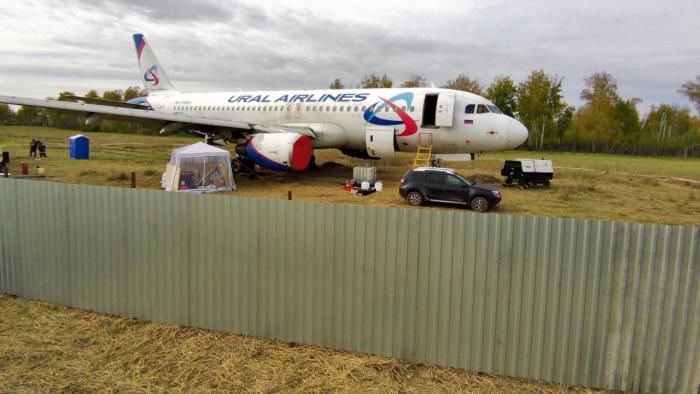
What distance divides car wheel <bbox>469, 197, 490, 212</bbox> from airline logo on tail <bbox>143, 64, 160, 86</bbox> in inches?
987

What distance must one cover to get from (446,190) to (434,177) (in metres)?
0.63

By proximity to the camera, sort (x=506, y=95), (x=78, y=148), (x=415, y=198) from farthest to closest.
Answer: (x=506, y=95) → (x=78, y=148) → (x=415, y=198)

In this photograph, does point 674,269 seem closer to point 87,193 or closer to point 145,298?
point 145,298

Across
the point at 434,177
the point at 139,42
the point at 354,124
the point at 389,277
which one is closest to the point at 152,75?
the point at 139,42

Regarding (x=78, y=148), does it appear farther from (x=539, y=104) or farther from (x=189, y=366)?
(x=539, y=104)

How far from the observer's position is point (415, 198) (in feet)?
50.9

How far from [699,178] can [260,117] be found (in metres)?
28.3

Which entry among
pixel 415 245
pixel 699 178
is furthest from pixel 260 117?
pixel 699 178

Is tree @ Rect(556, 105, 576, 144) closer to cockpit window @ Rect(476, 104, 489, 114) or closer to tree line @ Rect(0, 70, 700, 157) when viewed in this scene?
tree line @ Rect(0, 70, 700, 157)

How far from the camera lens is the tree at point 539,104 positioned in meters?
62.8

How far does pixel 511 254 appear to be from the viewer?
523 cm

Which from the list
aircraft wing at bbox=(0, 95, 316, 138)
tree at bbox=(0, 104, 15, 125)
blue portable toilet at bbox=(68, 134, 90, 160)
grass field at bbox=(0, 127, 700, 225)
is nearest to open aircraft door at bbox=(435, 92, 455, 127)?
grass field at bbox=(0, 127, 700, 225)

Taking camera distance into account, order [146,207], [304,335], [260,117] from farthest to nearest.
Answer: [260,117] → [146,207] → [304,335]

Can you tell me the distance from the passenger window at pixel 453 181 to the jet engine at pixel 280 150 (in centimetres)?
674
